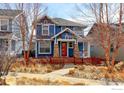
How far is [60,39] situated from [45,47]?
7.7 inches

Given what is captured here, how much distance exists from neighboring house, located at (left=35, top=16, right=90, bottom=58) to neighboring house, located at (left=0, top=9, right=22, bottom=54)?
23 cm

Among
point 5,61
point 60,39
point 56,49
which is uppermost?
point 60,39

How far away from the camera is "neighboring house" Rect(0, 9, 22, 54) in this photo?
3879mm

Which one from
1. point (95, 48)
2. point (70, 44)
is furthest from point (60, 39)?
point (95, 48)

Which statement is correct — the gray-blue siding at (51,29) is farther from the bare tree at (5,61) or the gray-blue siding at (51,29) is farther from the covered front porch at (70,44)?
the bare tree at (5,61)

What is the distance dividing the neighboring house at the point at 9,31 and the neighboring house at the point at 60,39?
0.23 m

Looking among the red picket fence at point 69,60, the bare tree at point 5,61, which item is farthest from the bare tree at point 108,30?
the bare tree at point 5,61

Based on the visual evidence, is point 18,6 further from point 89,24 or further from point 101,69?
point 101,69

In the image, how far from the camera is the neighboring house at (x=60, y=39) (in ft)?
12.8

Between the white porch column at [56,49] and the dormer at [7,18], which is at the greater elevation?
the dormer at [7,18]

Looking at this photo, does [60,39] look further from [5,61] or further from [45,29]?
[5,61]

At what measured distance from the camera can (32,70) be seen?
397 cm

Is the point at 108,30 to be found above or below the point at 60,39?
above

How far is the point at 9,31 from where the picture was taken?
12.8ft
